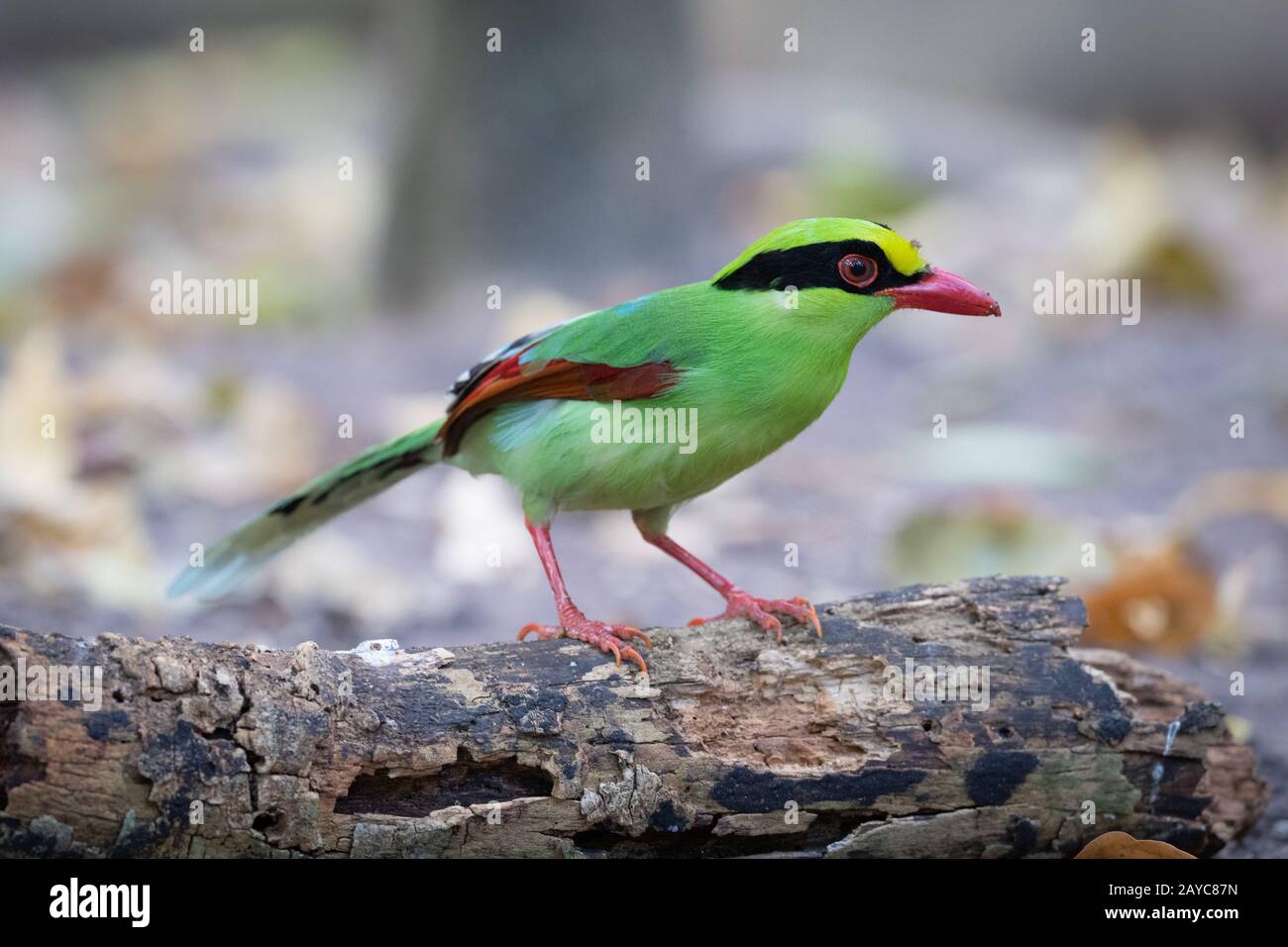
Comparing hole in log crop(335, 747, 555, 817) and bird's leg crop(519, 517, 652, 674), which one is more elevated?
bird's leg crop(519, 517, 652, 674)

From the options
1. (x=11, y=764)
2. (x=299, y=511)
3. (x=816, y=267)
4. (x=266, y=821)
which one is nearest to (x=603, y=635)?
(x=266, y=821)

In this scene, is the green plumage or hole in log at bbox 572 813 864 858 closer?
hole in log at bbox 572 813 864 858

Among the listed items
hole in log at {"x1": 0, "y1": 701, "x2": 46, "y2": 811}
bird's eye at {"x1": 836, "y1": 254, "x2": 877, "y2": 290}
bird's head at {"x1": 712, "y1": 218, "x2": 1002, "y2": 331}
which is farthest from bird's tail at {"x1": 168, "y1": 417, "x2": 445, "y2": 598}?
hole in log at {"x1": 0, "y1": 701, "x2": 46, "y2": 811}

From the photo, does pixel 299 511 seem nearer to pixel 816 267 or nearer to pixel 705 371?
pixel 705 371

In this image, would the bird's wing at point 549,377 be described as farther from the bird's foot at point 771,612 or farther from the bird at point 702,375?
the bird's foot at point 771,612

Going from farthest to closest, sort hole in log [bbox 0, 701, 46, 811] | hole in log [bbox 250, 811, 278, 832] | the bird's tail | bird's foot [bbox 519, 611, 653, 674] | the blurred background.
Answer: the blurred background < the bird's tail < bird's foot [bbox 519, 611, 653, 674] < hole in log [bbox 250, 811, 278, 832] < hole in log [bbox 0, 701, 46, 811]

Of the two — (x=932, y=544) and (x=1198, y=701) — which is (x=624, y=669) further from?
(x=932, y=544)

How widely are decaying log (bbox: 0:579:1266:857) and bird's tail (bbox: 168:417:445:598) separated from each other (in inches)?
46.1

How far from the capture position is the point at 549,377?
4.30 m

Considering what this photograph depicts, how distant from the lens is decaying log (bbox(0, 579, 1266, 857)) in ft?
10.2

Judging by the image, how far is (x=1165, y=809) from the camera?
3.77 metres

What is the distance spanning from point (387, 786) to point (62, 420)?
152 inches

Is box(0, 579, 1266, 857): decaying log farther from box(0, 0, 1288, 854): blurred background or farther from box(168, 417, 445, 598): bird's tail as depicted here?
box(168, 417, 445, 598): bird's tail

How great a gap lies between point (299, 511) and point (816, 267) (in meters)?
1.93
